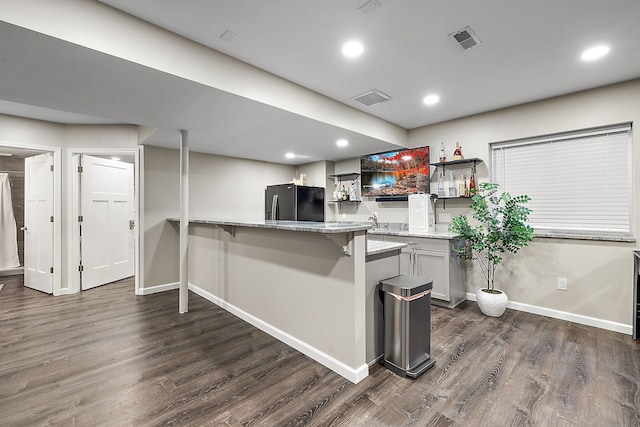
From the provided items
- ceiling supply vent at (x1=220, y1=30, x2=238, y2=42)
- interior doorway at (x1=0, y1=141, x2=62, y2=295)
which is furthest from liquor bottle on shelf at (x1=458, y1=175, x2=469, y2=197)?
interior doorway at (x1=0, y1=141, x2=62, y2=295)

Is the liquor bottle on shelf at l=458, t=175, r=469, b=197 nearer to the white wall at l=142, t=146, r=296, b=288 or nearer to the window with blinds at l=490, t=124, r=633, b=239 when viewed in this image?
the window with blinds at l=490, t=124, r=633, b=239

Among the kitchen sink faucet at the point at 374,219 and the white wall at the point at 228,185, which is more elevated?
the white wall at the point at 228,185

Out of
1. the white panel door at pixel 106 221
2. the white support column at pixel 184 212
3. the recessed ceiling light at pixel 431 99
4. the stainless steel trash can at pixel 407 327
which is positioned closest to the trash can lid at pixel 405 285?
the stainless steel trash can at pixel 407 327

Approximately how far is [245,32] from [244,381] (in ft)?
8.12

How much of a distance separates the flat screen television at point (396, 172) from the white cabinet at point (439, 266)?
0.92 m

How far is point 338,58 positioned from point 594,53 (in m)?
2.08

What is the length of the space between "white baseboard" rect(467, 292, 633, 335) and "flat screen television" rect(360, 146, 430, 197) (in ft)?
5.97

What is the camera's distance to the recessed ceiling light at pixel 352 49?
7.04 feet

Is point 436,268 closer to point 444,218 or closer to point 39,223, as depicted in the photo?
point 444,218

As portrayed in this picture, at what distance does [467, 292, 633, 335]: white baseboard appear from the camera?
2.81 m

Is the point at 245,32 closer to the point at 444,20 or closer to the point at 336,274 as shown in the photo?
the point at 444,20

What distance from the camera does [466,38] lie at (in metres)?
2.11

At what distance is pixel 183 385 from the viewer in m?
1.98

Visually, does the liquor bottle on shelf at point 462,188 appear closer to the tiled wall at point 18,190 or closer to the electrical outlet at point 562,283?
the electrical outlet at point 562,283
